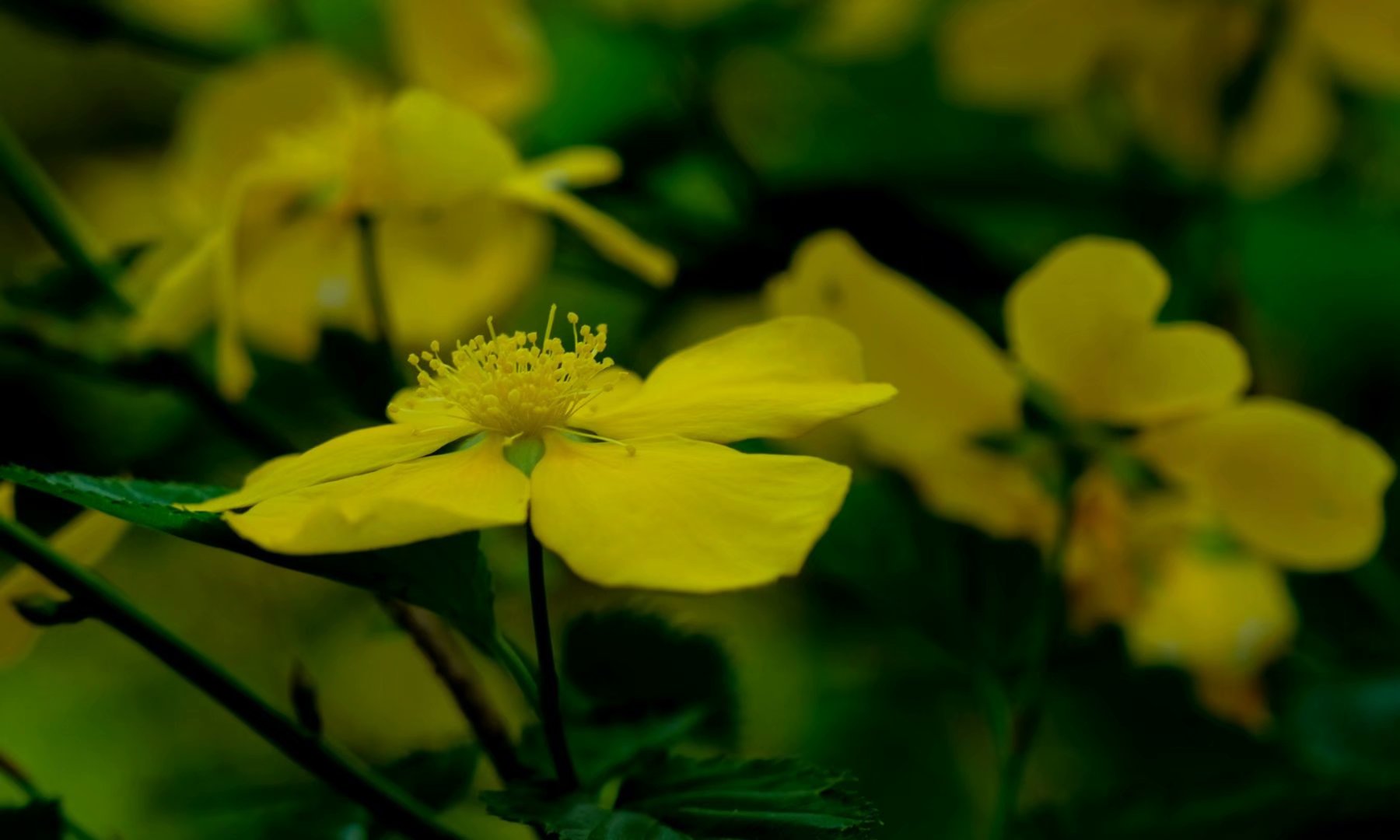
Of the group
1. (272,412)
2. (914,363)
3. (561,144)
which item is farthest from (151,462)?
(914,363)

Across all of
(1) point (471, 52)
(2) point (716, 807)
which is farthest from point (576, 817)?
(1) point (471, 52)

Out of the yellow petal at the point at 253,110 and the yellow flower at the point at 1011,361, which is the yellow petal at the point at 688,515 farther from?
the yellow petal at the point at 253,110

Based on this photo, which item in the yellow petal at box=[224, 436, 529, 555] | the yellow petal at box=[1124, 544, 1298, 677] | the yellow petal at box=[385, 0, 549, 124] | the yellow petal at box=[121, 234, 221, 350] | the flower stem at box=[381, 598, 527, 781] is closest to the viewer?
the yellow petal at box=[224, 436, 529, 555]

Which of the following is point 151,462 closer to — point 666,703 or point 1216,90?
point 666,703

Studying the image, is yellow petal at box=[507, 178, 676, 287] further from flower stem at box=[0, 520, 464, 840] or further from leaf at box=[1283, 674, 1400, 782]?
leaf at box=[1283, 674, 1400, 782]

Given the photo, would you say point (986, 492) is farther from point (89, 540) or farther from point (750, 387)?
point (89, 540)

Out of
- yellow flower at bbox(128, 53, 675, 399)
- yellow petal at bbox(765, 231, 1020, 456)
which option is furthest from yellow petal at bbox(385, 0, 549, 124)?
yellow petal at bbox(765, 231, 1020, 456)
